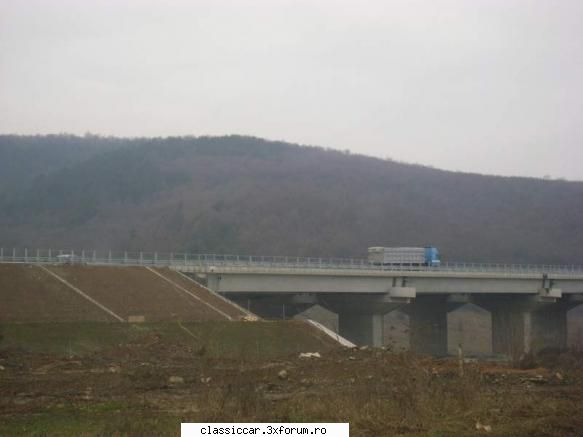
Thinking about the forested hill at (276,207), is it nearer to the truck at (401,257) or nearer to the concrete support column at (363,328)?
the truck at (401,257)

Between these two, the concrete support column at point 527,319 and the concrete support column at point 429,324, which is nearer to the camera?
the concrete support column at point 429,324

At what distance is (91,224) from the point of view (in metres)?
154

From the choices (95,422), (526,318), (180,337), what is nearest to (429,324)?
(526,318)

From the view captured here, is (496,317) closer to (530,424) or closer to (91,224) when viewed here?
(530,424)

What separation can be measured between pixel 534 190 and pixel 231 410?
7106 inches

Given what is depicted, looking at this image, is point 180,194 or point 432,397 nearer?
point 432,397

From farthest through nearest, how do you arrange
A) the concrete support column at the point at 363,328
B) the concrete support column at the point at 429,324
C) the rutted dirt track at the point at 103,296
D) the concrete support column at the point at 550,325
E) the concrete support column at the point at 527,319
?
1. the concrete support column at the point at 550,325
2. the concrete support column at the point at 527,319
3. the concrete support column at the point at 429,324
4. the concrete support column at the point at 363,328
5. the rutted dirt track at the point at 103,296

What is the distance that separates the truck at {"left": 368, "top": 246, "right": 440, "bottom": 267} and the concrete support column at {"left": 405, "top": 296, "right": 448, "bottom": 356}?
5.49 m

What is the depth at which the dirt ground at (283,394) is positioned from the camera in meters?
15.3

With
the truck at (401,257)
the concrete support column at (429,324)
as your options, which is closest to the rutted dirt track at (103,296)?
the concrete support column at (429,324)

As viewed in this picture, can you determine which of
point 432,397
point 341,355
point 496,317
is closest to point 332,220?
point 496,317

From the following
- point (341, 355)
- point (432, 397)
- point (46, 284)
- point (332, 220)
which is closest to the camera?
point (432, 397)

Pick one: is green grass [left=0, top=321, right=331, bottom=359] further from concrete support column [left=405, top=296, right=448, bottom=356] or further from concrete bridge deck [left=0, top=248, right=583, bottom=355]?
concrete support column [left=405, top=296, right=448, bottom=356]

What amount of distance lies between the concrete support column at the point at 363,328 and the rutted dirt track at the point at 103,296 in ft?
62.3
